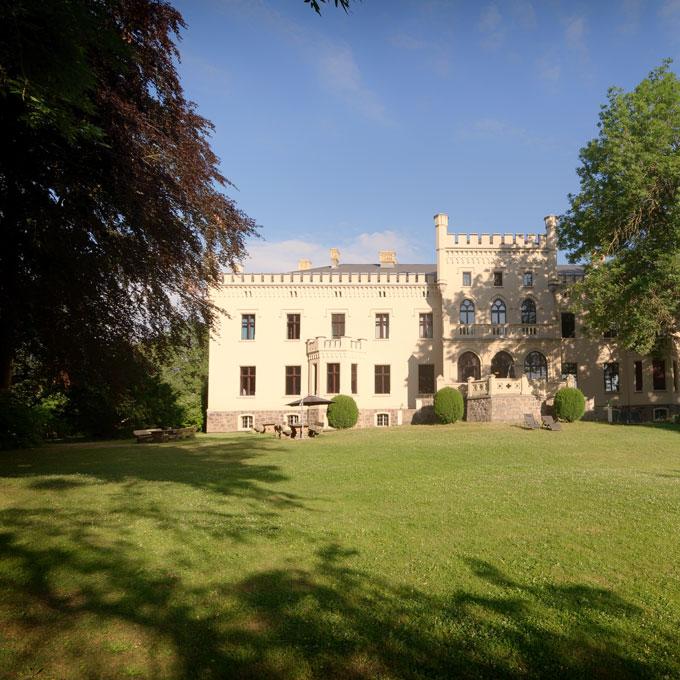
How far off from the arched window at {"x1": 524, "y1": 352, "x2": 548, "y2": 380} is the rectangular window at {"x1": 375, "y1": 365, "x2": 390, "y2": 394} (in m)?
9.00

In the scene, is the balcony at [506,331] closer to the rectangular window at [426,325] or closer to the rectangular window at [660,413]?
the rectangular window at [426,325]

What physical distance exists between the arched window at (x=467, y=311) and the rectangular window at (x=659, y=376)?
1210 centimetres

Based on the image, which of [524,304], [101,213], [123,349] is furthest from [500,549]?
[524,304]

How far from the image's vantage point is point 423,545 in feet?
→ 23.6

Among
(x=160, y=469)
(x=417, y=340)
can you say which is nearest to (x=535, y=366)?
(x=417, y=340)

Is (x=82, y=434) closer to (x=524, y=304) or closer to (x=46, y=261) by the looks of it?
(x=46, y=261)

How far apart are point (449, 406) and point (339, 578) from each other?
27113 millimetres

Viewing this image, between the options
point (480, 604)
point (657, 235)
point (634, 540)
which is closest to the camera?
point (480, 604)

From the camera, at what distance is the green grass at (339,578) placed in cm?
437

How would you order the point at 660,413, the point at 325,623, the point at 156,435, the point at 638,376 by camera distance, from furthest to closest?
the point at 638,376 → the point at 660,413 → the point at 156,435 → the point at 325,623

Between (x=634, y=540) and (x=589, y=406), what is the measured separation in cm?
2911

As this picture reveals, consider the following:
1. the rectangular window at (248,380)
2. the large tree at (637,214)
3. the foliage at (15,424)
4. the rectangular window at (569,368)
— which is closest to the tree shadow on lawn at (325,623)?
the foliage at (15,424)

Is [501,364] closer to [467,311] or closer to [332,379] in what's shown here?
[467,311]

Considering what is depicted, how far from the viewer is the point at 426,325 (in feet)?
127
